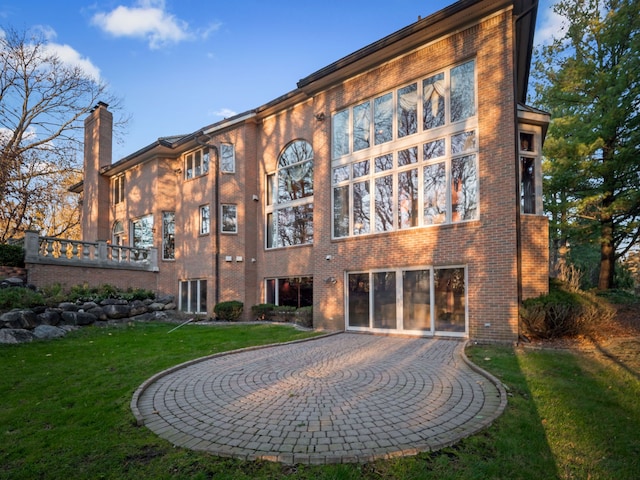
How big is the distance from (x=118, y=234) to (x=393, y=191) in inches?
725

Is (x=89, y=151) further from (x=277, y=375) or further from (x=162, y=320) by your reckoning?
(x=277, y=375)

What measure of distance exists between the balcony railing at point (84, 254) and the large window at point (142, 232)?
115cm

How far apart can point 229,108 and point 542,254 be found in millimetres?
20145

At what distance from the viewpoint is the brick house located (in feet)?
29.7

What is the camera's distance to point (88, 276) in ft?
49.3

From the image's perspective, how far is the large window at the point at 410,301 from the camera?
9.58m

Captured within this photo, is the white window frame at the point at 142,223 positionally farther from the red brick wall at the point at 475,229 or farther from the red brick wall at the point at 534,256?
the red brick wall at the point at 534,256

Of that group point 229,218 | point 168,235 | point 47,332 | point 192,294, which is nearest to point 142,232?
point 168,235

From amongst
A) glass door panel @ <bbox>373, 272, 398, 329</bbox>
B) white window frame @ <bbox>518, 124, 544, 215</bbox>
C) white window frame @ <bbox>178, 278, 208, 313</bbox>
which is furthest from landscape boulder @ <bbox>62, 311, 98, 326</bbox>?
white window frame @ <bbox>518, 124, 544, 215</bbox>

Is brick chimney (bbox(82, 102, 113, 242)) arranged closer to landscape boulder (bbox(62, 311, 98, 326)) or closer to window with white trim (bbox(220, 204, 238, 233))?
window with white trim (bbox(220, 204, 238, 233))

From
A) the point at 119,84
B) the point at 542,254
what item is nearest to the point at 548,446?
the point at 542,254

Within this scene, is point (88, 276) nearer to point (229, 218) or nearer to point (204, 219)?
point (204, 219)

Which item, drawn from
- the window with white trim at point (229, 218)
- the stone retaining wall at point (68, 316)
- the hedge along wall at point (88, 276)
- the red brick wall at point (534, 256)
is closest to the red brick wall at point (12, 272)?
the hedge along wall at point (88, 276)

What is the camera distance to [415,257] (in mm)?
10156
